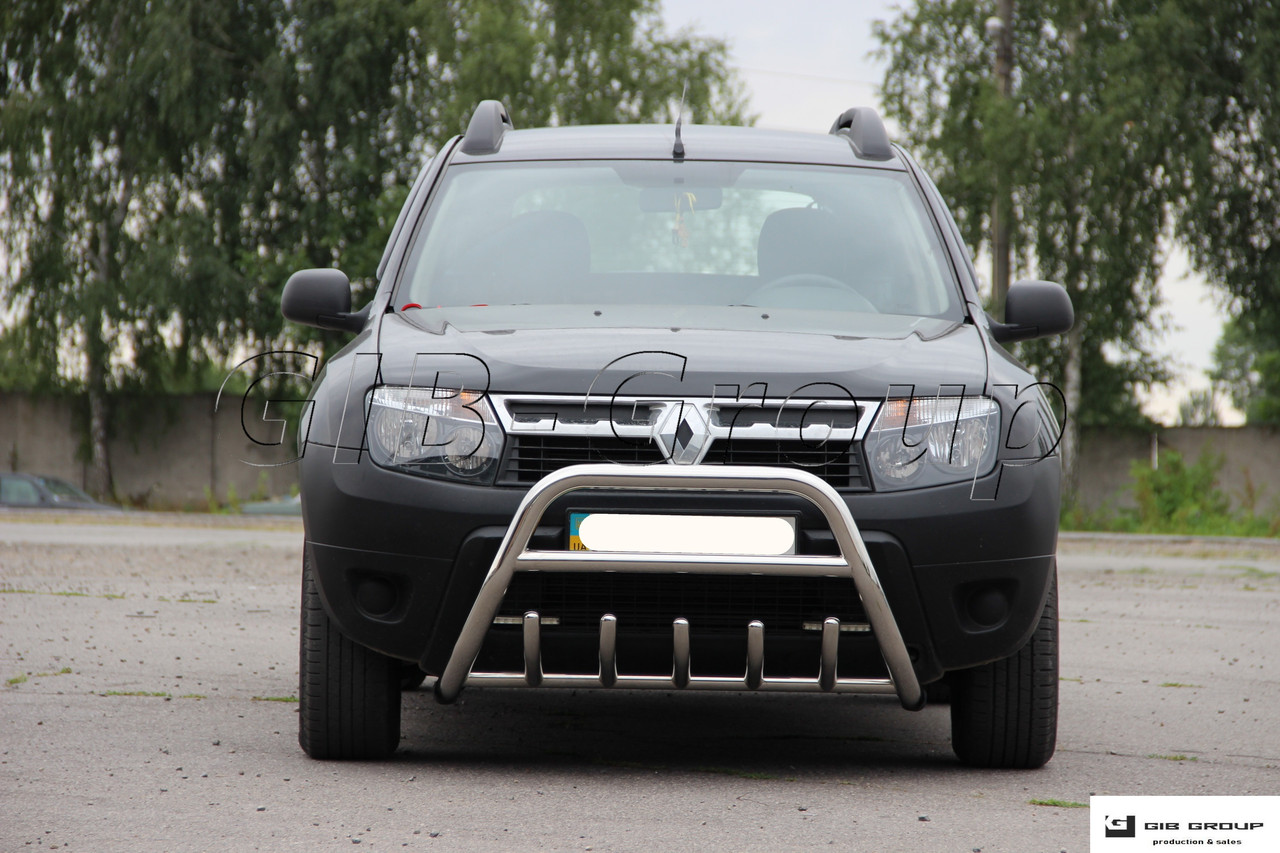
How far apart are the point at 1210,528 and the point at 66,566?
15417 millimetres

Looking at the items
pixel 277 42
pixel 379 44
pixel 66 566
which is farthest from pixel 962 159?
pixel 66 566

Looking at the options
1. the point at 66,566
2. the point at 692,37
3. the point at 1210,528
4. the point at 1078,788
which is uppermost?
the point at 692,37

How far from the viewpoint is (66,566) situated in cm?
1134

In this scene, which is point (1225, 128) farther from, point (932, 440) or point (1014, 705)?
point (932, 440)

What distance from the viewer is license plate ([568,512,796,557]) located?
11.8 ft

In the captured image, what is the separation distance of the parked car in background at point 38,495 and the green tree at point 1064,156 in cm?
1672

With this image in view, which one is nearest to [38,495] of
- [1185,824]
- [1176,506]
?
[1176,506]

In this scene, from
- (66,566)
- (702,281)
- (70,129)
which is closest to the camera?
(702,281)

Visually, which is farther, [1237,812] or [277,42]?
[277,42]

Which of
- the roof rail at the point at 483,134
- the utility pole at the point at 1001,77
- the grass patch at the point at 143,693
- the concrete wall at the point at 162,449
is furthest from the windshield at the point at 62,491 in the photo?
the roof rail at the point at 483,134

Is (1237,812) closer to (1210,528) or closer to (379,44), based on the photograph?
(1210,528)

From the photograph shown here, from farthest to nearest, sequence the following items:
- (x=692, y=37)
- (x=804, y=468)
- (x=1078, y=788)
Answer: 1. (x=692, y=37)
2. (x=1078, y=788)
3. (x=804, y=468)

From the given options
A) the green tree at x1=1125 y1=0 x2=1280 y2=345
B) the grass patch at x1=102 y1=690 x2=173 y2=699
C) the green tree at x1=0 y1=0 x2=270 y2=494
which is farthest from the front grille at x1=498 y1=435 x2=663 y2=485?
the green tree at x1=0 y1=0 x2=270 y2=494

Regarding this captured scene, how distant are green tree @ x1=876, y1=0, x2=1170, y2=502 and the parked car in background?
54.9 ft
